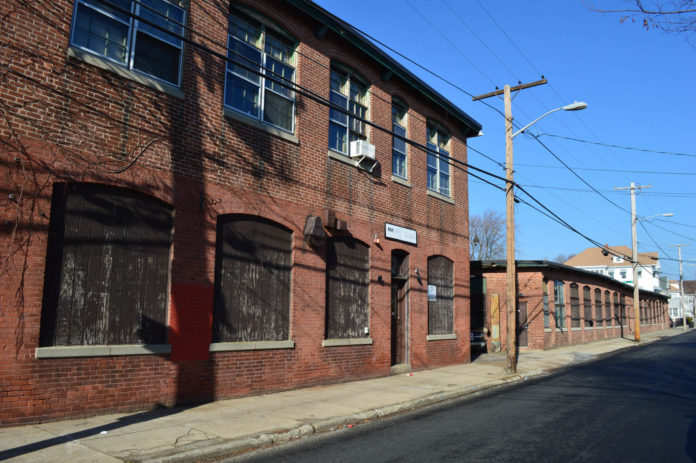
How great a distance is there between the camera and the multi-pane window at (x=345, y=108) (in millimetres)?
13695

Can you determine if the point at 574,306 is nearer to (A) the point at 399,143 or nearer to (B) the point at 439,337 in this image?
(B) the point at 439,337

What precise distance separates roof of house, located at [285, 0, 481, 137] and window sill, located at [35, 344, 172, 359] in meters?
6.93

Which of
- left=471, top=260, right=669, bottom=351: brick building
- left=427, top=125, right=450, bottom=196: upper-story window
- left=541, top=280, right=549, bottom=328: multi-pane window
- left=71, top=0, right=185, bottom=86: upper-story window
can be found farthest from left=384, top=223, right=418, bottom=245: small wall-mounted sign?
left=541, top=280, right=549, bottom=328: multi-pane window

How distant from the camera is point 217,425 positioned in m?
7.68

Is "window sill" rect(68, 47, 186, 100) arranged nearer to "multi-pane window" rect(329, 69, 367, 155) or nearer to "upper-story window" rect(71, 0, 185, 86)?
"upper-story window" rect(71, 0, 185, 86)

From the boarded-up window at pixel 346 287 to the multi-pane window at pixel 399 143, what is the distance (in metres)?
3.29

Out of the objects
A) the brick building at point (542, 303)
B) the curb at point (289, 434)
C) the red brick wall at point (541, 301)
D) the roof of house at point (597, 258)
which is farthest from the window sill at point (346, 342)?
the roof of house at point (597, 258)

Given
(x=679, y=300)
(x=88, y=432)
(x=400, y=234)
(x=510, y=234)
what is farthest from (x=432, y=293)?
(x=679, y=300)

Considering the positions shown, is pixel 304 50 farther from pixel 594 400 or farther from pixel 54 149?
pixel 594 400

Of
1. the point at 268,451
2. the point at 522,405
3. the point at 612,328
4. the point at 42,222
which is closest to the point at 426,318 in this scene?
the point at 522,405

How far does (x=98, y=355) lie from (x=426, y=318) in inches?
408

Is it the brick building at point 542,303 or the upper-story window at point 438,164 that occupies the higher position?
the upper-story window at point 438,164

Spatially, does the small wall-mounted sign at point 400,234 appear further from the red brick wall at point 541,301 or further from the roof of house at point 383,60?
the red brick wall at point 541,301

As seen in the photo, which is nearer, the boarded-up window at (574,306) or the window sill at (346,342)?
the window sill at (346,342)
